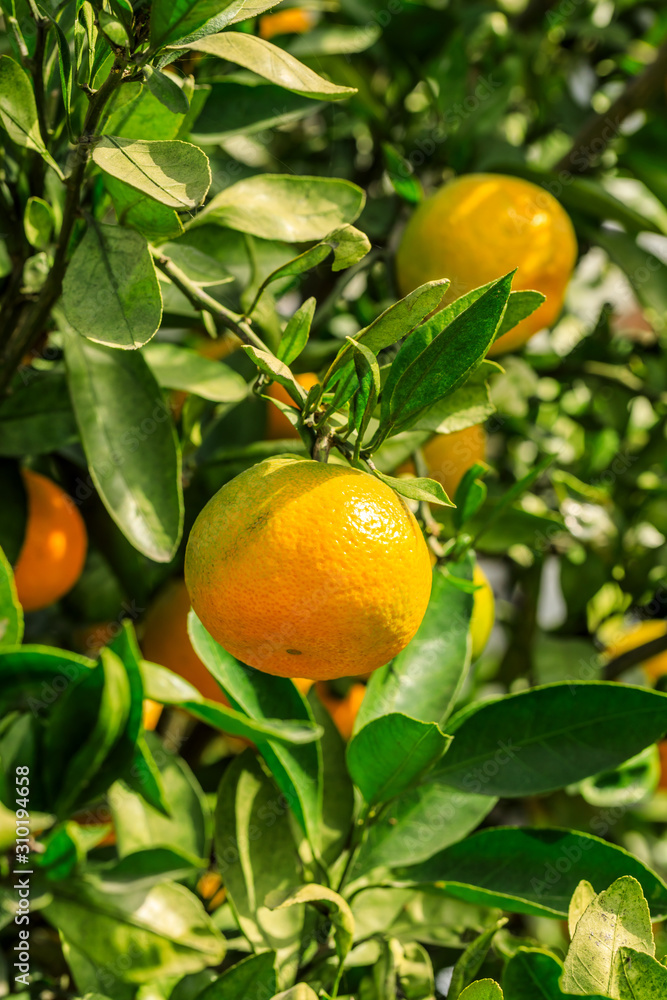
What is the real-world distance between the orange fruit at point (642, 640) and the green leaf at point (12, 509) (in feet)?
2.91

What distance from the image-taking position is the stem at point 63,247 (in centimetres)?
54

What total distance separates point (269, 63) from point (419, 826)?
2.13 ft

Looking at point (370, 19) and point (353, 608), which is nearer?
point (353, 608)

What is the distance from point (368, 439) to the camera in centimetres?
69

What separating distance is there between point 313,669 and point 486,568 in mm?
1402

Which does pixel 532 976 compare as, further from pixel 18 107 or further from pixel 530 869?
pixel 18 107

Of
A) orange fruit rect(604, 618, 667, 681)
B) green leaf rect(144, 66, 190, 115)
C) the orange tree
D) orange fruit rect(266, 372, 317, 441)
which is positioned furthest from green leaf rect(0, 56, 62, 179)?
orange fruit rect(604, 618, 667, 681)

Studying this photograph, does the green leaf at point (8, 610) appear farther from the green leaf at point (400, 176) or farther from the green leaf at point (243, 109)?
the green leaf at point (400, 176)

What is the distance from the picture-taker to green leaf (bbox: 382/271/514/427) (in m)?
0.54

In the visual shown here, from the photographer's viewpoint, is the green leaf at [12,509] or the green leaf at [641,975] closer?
the green leaf at [641,975]

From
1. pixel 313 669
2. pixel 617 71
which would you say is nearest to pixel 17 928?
pixel 313 669

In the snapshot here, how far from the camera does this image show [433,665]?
2.72 feet

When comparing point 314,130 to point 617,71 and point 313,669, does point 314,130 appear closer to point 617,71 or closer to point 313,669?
point 617,71

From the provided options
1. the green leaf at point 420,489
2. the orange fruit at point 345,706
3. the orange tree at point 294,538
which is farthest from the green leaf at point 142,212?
the orange fruit at point 345,706
